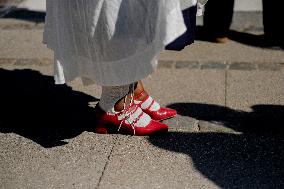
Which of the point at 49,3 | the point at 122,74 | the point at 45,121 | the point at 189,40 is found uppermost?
the point at 49,3

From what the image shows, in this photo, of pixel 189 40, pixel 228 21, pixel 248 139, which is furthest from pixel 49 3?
pixel 228 21

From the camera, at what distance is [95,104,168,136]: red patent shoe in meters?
3.35

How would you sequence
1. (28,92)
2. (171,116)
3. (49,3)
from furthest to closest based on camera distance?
(28,92), (171,116), (49,3)

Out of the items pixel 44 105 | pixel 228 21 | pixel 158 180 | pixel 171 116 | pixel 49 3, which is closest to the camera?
pixel 158 180

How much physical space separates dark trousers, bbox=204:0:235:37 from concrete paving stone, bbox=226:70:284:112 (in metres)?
1.05

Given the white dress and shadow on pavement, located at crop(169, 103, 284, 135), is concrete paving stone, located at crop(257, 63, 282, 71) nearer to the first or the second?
shadow on pavement, located at crop(169, 103, 284, 135)

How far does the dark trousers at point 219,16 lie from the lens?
17.4 ft

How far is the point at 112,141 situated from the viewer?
10.9 feet

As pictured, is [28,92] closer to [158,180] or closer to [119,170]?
[119,170]

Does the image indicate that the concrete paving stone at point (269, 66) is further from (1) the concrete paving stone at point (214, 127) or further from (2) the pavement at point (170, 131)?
(1) the concrete paving stone at point (214, 127)

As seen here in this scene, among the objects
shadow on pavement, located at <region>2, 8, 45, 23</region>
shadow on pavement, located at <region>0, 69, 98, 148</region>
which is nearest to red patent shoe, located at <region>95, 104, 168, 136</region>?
shadow on pavement, located at <region>0, 69, 98, 148</region>

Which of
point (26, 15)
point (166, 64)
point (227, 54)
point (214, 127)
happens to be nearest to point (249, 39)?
point (227, 54)

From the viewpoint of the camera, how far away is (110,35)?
2.86 m

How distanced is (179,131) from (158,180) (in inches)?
26.7
